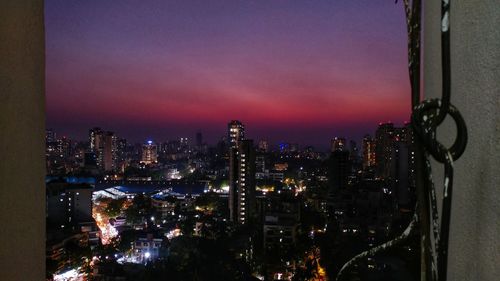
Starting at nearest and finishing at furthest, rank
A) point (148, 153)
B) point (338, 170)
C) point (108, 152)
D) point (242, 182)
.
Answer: point (242, 182)
point (338, 170)
point (108, 152)
point (148, 153)

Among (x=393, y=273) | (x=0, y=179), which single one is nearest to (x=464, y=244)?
(x=0, y=179)

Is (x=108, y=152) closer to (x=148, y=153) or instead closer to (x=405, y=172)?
(x=148, y=153)

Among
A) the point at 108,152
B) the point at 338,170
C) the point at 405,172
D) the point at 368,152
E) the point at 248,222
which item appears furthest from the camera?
the point at 108,152

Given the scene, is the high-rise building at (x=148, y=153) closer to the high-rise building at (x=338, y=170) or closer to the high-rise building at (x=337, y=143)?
the high-rise building at (x=337, y=143)

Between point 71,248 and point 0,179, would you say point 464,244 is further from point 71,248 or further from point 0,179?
point 71,248

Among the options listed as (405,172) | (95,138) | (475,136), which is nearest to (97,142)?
(95,138)
